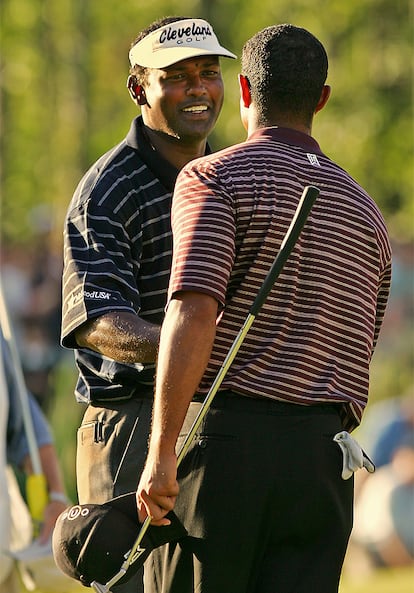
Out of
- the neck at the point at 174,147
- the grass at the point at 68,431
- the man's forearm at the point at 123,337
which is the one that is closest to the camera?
the man's forearm at the point at 123,337

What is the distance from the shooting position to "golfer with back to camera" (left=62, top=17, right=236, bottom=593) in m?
4.86

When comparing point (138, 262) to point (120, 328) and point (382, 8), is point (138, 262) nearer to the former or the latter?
point (120, 328)

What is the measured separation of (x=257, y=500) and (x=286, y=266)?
65cm

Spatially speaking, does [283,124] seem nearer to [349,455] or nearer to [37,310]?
[349,455]

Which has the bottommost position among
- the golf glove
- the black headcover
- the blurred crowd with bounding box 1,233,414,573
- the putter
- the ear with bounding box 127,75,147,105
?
the blurred crowd with bounding box 1,233,414,573

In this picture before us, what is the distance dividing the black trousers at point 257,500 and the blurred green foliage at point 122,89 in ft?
47.3

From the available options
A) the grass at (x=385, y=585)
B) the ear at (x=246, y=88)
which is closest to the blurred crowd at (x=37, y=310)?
the grass at (x=385, y=585)

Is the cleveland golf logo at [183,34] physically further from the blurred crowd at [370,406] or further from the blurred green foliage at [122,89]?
the blurred green foliage at [122,89]

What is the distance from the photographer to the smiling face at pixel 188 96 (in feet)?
17.4

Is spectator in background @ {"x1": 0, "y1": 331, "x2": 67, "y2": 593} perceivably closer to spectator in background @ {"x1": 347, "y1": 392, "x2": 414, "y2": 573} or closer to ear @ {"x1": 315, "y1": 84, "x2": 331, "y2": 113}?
ear @ {"x1": 315, "y1": 84, "x2": 331, "y2": 113}

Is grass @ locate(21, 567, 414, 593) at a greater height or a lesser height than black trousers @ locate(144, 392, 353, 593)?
lesser

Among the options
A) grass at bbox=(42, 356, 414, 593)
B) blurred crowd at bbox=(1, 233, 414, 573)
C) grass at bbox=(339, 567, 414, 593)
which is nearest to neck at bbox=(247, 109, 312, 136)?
grass at bbox=(339, 567, 414, 593)

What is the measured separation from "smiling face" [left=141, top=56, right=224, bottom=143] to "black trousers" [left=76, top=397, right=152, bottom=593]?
97 cm

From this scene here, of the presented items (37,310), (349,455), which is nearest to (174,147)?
(349,455)
